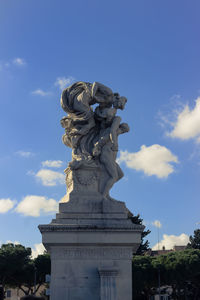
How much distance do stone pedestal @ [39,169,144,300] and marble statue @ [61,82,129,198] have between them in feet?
5.15

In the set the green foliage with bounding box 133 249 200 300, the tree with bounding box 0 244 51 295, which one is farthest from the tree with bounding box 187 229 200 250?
the tree with bounding box 0 244 51 295

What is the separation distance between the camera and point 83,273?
13047 millimetres

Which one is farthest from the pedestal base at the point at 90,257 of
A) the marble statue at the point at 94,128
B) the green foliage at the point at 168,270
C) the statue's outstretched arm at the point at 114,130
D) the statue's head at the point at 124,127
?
the green foliage at the point at 168,270

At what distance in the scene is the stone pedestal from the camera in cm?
1286

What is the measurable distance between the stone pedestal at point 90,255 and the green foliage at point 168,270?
3498cm

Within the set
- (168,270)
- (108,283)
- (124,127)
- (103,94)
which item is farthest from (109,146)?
(168,270)

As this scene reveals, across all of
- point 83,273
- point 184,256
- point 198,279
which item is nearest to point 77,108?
point 83,273

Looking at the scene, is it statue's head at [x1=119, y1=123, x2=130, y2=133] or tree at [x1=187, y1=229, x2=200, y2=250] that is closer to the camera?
statue's head at [x1=119, y1=123, x2=130, y2=133]

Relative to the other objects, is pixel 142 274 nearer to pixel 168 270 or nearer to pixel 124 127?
pixel 168 270

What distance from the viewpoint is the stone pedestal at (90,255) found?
12.9m

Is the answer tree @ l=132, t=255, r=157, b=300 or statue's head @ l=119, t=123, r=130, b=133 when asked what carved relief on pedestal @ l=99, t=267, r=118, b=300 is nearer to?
statue's head @ l=119, t=123, r=130, b=133

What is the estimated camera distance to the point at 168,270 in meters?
48.0

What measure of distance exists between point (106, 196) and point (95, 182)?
2.20 ft

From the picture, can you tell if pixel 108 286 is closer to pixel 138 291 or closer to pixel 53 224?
pixel 53 224
